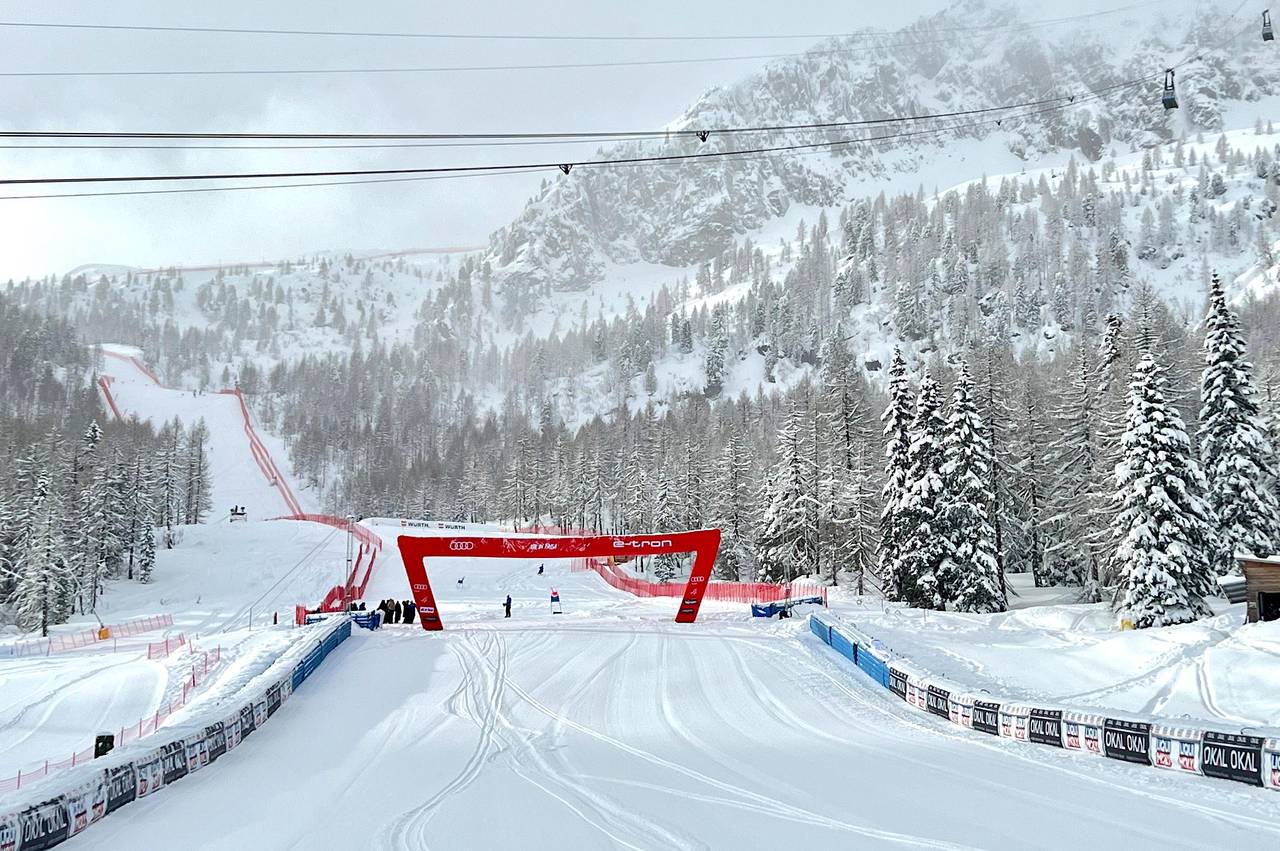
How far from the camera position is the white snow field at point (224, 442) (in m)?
129

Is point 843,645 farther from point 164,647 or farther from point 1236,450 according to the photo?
point 164,647

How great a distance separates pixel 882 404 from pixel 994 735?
4128 inches

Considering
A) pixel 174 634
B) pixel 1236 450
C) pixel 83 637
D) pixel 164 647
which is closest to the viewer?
pixel 164 647

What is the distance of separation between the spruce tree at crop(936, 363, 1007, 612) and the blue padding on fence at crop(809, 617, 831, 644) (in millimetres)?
10128

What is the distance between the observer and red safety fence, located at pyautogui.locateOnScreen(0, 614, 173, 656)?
131 ft

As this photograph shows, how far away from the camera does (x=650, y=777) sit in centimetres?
1305

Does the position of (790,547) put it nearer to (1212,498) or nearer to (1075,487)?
(1075,487)

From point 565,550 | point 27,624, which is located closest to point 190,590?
point 27,624

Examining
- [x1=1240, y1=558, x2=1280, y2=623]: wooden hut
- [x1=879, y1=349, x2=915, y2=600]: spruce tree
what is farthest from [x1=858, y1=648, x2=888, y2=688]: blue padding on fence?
[x1=879, y1=349, x2=915, y2=600]: spruce tree

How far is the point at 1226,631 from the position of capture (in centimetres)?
2492

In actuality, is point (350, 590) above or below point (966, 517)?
below

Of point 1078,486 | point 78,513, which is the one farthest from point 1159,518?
point 78,513

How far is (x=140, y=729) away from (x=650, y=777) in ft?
49.3

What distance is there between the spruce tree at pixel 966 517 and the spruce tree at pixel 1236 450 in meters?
9.02
